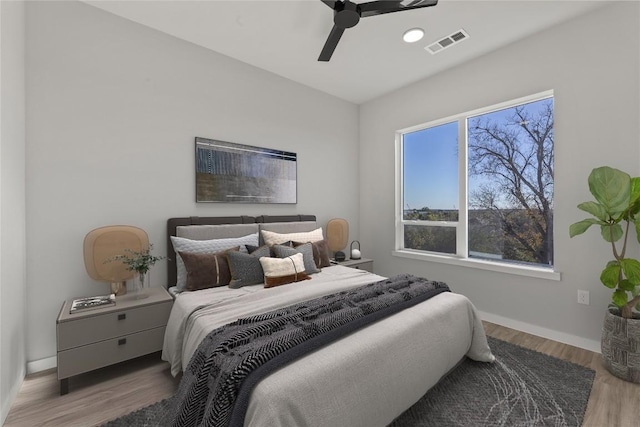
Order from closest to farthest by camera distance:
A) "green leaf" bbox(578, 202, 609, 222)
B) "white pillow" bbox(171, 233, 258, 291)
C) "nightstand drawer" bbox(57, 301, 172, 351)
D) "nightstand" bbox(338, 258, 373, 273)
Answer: "nightstand drawer" bbox(57, 301, 172, 351) < "green leaf" bbox(578, 202, 609, 222) < "white pillow" bbox(171, 233, 258, 291) < "nightstand" bbox(338, 258, 373, 273)

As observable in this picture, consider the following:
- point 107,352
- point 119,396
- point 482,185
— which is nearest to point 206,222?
point 107,352

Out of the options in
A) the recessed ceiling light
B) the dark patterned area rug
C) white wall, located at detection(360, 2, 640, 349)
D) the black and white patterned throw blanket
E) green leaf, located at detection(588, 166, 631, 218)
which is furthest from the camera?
the recessed ceiling light

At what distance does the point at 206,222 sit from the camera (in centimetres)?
288

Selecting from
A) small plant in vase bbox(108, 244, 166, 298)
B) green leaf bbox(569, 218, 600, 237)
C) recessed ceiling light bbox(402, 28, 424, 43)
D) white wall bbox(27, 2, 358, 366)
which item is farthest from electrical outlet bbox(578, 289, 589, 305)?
small plant in vase bbox(108, 244, 166, 298)

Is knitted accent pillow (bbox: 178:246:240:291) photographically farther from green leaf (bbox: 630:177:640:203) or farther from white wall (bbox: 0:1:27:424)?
green leaf (bbox: 630:177:640:203)

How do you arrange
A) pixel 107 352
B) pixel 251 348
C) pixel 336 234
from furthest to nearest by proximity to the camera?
pixel 336 234 → pixel 107 352 → pixel 251 348

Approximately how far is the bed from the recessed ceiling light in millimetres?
2382

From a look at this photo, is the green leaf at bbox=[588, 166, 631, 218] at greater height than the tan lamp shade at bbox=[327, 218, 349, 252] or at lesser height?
greater

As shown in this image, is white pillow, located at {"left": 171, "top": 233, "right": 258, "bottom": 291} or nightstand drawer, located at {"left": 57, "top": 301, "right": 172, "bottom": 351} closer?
nightstand drawer, located at {"left": 57, "top": 301, "right": 172, "bottom": 351}

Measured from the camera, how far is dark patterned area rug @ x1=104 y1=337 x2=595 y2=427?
5.44 feet

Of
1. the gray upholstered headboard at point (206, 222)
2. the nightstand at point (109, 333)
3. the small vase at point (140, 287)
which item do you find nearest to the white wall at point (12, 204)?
the nightstand at point (109, 333)

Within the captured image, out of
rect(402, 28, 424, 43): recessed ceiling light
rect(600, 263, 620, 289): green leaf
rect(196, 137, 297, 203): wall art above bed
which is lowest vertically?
rect(600, 263, 620, 289): green leaf

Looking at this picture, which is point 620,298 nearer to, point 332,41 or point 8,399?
point 332,41

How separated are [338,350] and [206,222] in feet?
6.75
